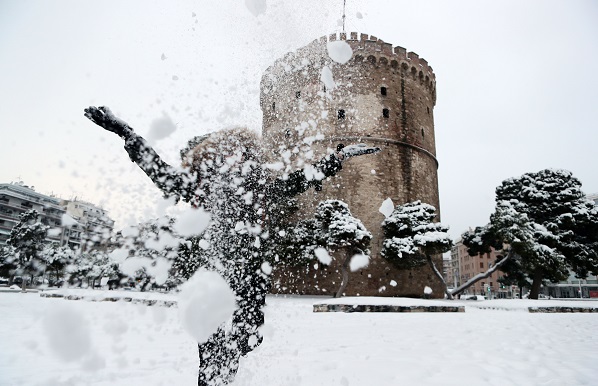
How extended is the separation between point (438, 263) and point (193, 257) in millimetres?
20842

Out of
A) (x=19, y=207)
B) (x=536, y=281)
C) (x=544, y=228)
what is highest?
(x=19, y=207)

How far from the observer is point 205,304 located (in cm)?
221

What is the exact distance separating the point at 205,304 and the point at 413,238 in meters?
15.3

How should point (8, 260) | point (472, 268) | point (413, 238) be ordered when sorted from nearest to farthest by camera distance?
point (413, 238), point (8, 260), point (472, 268)

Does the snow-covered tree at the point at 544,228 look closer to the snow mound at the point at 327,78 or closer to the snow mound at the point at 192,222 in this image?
the snow mound at the point at 327,78

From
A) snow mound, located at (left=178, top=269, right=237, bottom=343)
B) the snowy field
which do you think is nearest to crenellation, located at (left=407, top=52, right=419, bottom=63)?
the snowy field

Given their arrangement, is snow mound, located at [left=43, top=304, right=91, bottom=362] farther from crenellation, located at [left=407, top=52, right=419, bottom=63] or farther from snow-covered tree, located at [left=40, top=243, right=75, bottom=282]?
crenellation, located at [left=407, top=52, right=419, bottom=63]

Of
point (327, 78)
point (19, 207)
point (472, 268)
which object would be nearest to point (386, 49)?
point (327, 78)

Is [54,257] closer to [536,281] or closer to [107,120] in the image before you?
[107,120]

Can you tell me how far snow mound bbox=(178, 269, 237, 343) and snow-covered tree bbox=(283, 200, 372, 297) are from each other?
1290 centimetres

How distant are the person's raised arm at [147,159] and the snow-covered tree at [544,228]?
51.9 feet

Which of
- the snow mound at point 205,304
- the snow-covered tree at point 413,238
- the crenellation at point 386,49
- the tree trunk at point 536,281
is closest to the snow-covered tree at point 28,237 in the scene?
the snow-covered tree at point 413,238

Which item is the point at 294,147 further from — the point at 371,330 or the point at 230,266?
the point at 230,266

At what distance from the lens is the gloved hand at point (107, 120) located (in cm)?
249
